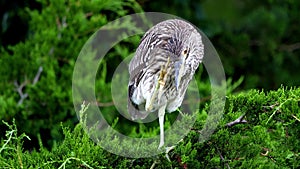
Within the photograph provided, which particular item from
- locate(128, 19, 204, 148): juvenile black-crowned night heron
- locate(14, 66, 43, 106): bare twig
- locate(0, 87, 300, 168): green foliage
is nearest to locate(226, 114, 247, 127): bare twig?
locate(0, 87, 300, 168): green foliage

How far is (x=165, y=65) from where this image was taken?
1.08m

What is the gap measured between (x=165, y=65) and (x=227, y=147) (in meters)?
0.40

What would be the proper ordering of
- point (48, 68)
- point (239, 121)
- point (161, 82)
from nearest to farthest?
1. point (161, 82)
2. point (239, 121)
3. point (48, 68)

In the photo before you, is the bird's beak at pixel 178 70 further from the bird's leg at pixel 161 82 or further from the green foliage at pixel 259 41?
the green foliage at pixel 259 41

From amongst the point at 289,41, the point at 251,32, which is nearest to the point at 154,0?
the point at 251,32

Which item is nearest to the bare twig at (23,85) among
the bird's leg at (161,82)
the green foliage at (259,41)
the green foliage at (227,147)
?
the green foliage at (227,147)

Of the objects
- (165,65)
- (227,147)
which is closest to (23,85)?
(227,147)

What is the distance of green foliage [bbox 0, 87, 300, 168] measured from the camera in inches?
54.0

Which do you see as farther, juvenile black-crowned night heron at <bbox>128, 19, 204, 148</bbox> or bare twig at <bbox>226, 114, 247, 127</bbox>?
bare twig at <bbox>226, 114, 247, 127</bbox>

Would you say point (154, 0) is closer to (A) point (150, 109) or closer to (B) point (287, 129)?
(B) point (287, 129)

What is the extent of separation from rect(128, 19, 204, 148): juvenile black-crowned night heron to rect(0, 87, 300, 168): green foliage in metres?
0.18

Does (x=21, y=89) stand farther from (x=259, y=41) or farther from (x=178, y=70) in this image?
(x=259, y=41)

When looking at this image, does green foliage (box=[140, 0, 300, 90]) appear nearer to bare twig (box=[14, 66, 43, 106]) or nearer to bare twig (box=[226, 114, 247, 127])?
bare twig (box=[14, 66, 43, 106])

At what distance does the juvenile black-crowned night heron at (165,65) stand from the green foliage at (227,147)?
0.18 m
